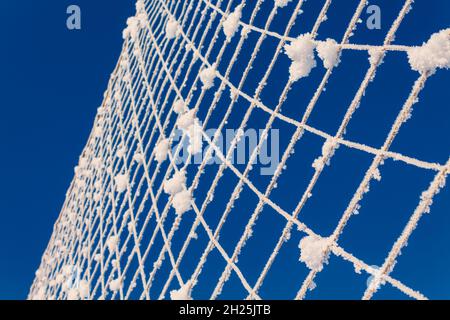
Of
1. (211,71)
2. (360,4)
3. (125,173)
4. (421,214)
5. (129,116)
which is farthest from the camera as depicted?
(129,116)

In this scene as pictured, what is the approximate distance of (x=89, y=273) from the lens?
374cm

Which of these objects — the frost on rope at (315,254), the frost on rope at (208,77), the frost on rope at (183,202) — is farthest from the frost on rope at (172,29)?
the frost on rope at (315,254)

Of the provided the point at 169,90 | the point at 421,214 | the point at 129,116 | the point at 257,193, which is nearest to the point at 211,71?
the point at 169,90

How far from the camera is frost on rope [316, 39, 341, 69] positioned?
5.65ft

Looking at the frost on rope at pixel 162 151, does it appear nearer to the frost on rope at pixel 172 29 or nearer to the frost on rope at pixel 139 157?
the frost on rope at pixel 139 157

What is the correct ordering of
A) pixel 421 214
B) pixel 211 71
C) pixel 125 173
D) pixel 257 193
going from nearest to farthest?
pixel 421 214, pixel 257 193, pixel 211 71, pixel 125 173

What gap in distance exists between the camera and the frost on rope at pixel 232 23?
2.70m

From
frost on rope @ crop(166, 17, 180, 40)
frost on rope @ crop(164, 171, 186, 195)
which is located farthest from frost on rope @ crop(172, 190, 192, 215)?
frost on rope @ crop(166, 17, 180, 40)

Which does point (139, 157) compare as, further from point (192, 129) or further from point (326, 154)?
point (326, 154)

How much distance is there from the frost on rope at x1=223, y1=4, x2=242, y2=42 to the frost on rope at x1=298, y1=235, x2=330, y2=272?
158cm
